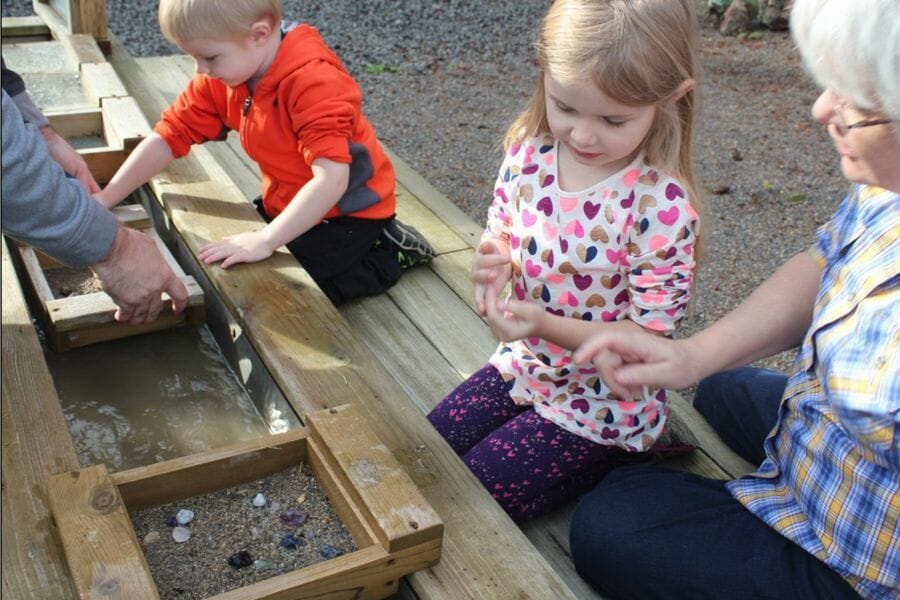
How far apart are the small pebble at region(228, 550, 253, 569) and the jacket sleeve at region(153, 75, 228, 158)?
155cm

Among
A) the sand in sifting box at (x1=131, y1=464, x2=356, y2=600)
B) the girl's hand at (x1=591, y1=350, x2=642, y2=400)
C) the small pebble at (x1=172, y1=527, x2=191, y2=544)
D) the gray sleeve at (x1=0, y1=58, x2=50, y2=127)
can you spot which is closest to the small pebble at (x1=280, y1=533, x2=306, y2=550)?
the sand in sifting box at (x1=131, y1=464, x2=356, y2=600)

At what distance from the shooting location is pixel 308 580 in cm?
150

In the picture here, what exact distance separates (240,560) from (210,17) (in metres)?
1.37

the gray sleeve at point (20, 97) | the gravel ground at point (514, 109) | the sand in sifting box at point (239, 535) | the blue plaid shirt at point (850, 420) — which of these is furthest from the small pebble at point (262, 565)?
the gravel ground at point (514, 109)

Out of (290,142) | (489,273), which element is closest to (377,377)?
(489,273)

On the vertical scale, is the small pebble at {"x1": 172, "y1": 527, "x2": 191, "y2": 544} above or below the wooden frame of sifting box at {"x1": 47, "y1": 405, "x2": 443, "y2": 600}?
below

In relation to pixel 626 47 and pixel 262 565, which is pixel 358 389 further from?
pixel 626 47

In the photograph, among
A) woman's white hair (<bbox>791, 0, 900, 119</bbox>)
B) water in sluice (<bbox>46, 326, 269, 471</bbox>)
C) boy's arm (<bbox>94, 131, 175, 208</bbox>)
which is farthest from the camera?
boy's arm (<bbox>94, 131, 175, 208</bbox>)

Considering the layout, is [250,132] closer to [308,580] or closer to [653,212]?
[653,212]

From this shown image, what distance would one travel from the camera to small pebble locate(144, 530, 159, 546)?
1.67 m

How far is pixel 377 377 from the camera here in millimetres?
2104

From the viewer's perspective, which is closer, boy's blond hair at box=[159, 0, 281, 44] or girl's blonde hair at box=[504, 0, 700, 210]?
girl's blonde hair at box=[504, 0, 700, 210]

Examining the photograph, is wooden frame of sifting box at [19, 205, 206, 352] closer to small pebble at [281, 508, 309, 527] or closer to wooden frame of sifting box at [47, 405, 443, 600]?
wooden frame of sifting box at [47, 405, 443, 600]

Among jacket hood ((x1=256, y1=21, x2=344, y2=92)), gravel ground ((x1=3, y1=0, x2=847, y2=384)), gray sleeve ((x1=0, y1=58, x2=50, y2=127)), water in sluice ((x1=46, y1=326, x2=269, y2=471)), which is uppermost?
jacket hood ((x1=256, y1=21, x2=344, y2=92))
